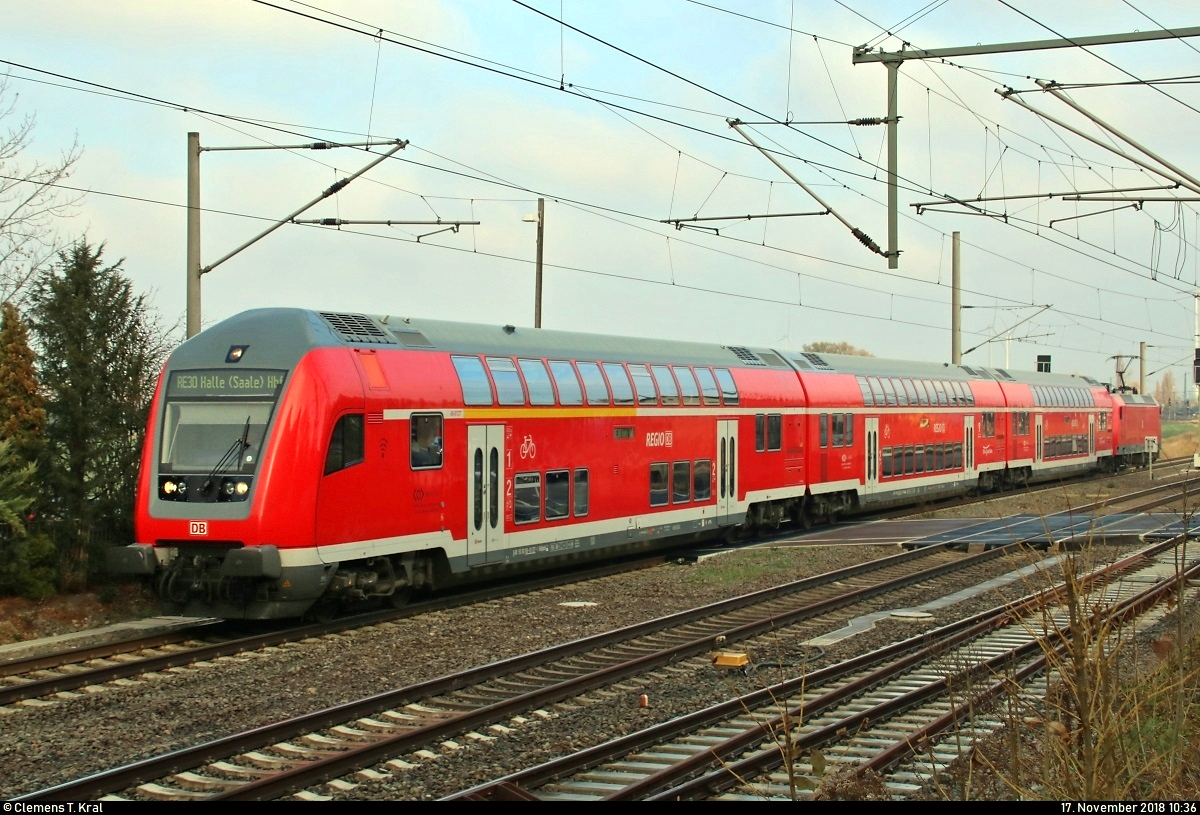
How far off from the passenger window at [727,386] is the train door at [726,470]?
432mm

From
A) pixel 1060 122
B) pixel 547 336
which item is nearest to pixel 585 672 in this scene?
pixel 547 336

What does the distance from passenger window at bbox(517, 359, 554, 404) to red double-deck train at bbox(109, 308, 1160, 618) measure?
4 cm

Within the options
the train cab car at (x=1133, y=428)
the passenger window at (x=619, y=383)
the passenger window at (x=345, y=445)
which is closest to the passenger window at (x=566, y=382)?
the passenger window at (x=619, y=383)

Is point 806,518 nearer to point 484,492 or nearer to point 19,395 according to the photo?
point 484,492

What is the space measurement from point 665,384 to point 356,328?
7.11 metres

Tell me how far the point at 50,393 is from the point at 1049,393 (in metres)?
35.2

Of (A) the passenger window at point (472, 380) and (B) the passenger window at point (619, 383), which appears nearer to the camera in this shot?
(A) the passenger window at point (472, 380)

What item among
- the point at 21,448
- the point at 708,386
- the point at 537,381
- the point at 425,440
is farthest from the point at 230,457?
the point at 708,386

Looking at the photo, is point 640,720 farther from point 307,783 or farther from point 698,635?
point 698,635

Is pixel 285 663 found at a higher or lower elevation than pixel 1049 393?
lower

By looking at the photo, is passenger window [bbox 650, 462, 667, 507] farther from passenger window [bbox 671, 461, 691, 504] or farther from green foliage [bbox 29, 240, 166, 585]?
green foliage [bbox 29, 240, 166, 585]

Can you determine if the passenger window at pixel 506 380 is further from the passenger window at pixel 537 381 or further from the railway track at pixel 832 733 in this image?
the railway track at pixel 832 733

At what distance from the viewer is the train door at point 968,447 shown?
35.1 meters

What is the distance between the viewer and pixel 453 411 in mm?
15883
